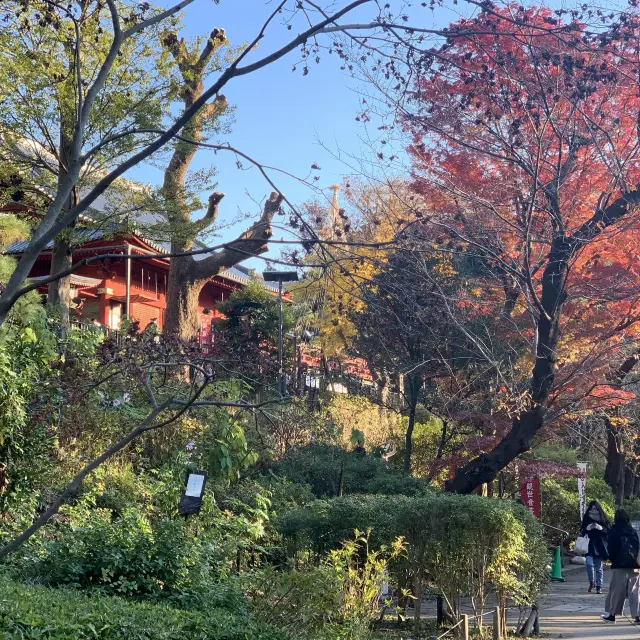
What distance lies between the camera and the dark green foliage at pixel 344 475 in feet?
39.3

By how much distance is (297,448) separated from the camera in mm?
13953

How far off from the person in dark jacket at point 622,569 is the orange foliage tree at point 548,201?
190 centimetres

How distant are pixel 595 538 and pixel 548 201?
6.56 m

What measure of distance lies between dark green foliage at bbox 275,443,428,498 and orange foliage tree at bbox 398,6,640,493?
905mm

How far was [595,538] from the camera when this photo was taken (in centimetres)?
1370

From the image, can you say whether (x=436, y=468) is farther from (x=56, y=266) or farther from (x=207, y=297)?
(x=207, y=297)

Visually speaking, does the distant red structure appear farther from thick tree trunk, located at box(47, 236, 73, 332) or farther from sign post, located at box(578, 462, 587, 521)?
sign post, located at box(578, 462, 587, 521)

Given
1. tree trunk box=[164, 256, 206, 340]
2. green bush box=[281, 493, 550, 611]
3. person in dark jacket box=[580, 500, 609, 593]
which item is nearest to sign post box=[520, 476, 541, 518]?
person in dark jacket box=[580, 500, 609, 593]

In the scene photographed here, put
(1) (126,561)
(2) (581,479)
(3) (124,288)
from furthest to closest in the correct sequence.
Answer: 1. (3) (124,288)
2. (2) (581,479)
3. (1) (126,561)

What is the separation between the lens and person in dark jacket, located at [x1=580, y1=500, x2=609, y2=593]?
1370 cm

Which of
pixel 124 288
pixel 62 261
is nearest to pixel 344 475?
pixel 62 261

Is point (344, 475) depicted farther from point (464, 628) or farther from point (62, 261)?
point (62, 261)

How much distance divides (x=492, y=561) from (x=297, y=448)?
5.99 meters

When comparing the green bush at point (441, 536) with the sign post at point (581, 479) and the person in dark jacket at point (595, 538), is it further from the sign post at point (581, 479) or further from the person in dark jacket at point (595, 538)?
the sign post at point (581, 479)
